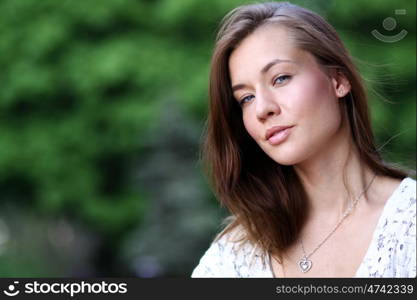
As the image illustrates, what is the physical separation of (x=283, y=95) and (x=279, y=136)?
118 mm

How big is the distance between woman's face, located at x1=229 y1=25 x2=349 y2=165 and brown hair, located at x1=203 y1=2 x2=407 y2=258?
43 millimetres

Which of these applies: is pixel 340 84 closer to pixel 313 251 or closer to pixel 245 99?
pixel 245 99

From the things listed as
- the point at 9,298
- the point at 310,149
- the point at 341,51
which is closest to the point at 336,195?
the point at 310,149

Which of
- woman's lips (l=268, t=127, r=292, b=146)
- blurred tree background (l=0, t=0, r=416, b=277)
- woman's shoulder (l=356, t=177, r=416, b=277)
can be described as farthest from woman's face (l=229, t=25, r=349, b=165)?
blurred tree background (l=0, t=0, r=416, b=277)

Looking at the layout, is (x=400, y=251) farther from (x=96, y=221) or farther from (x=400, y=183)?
(x=96, y=221)

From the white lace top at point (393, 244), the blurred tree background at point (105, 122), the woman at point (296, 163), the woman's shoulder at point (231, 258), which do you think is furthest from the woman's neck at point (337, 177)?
the blurred tree background at point (105, 122)

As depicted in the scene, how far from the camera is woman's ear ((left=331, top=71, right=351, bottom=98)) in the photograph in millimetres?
2176

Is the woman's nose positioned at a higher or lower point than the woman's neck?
higher

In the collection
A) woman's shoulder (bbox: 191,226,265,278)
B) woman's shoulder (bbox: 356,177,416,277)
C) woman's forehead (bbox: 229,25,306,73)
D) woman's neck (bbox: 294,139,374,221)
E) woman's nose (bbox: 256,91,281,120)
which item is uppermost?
woman's forehead (bbox: 229,25,306,73)

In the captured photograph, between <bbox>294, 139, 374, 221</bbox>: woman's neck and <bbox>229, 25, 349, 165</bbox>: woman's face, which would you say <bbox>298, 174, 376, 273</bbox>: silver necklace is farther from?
<bbox>229, 25, 349, 165</bbox>: woman's face

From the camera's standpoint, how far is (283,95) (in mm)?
2049

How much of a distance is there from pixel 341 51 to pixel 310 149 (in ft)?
1.04

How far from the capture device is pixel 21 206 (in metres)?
8.87

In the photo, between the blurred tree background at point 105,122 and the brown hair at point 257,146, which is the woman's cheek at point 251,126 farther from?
the blurred tree background at point 105,122
